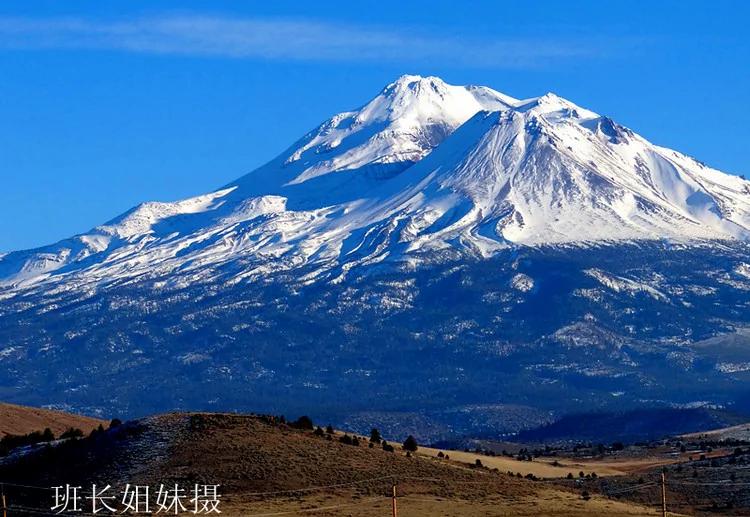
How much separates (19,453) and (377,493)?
1545 centimetres

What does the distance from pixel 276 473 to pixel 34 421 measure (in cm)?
3396

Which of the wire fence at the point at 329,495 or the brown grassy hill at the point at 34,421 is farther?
the brown grassy hill at the point at 34,421

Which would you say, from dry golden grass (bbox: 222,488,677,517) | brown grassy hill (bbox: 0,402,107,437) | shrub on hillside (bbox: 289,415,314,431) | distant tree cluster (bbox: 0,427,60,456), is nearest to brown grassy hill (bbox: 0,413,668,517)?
dry golden grass (bbox: 222,488,677,517)

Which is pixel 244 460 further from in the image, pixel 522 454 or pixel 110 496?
pixel 522 454

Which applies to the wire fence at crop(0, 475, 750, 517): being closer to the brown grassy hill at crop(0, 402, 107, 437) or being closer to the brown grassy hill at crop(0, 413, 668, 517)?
the brown grassy hill at crop(0, 413, 668, 517)

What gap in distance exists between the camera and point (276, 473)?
224 feet

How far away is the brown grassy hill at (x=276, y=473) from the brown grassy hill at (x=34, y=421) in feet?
75.4

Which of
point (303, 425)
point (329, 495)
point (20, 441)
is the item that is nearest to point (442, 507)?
point (329, 495)

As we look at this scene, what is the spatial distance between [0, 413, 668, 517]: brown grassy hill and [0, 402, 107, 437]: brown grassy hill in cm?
2300

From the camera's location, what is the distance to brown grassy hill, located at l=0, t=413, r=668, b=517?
217 ft

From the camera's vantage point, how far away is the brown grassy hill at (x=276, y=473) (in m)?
66.1

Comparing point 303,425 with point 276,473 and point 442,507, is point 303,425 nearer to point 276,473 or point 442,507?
point 276,473

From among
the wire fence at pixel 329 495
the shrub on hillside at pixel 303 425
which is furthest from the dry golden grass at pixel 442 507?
the shrub on hillside at pixel 303 425

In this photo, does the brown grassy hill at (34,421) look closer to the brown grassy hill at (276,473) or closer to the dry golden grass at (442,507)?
the brown grassy hill at (276,473)
